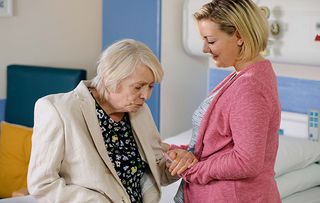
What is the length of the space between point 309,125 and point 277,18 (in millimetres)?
602

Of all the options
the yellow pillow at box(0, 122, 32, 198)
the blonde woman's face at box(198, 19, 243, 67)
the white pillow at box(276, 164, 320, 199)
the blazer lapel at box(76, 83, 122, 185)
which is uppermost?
the blonde woman's face at box(198, 19, 243, 67)

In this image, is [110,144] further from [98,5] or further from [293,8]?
[98,5]

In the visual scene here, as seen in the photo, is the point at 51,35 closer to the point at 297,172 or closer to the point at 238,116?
the point at 297,172

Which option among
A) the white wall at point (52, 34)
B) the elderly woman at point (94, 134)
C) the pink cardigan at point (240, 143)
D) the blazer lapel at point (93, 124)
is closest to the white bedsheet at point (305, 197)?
the pink cardigan at point (240, 143)

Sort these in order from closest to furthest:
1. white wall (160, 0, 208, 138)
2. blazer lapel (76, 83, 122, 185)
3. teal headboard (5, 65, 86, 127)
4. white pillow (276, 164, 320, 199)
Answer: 1. blazer lapel (76, 83, 122, 185)
2. white pillow (276, 164, 320, 199)
3. white wall (160, 0, 208, 138)
4. teal headboard (5, 65, 86, 127)

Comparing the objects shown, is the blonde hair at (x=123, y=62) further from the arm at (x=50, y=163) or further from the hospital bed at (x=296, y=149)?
the hospital bed at (x=296, y=149)

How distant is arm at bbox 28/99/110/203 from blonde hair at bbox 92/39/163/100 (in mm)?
191

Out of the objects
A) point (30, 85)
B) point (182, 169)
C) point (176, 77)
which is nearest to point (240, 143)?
point (182, 169)

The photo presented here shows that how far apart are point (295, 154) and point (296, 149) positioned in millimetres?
38

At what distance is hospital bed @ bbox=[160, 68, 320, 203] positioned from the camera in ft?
8.22

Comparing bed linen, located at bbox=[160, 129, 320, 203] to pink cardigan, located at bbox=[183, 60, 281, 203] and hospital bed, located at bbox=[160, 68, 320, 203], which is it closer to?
hospital bed, located at bbox=[160, 68, 320, 203]

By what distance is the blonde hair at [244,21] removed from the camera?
161 centimetres

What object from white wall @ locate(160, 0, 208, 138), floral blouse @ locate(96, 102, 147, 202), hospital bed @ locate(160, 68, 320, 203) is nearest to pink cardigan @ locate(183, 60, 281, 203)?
floral blouse @ locate(96, 102, 147, 202)

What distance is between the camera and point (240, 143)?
159 cm
